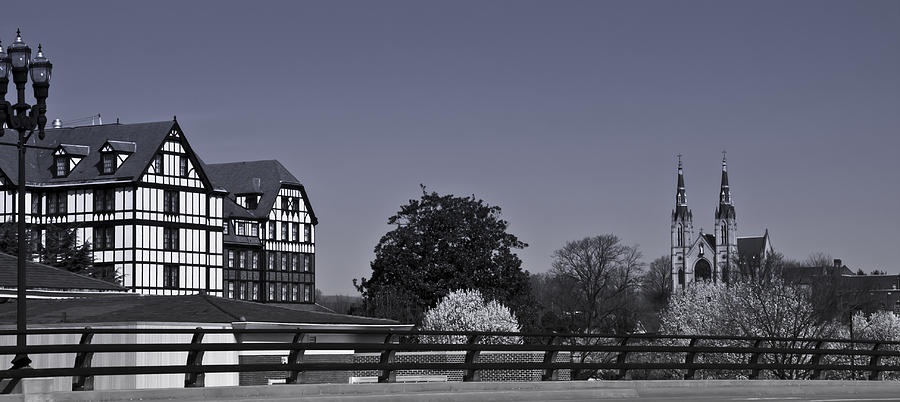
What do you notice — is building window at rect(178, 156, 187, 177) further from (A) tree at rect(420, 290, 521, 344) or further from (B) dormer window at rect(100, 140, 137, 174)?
(A) tree at rect(420, 290, 521, 344)

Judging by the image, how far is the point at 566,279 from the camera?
5886 inches

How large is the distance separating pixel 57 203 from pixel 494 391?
72.4 m

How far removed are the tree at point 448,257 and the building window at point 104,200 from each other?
58.2ft

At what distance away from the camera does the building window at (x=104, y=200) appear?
3420 inches

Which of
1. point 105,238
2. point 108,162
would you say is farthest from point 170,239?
point 108,162

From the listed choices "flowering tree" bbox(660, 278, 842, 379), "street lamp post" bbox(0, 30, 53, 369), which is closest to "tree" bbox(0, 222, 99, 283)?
"flowering tree" bbox(660, 278, 842, 379)

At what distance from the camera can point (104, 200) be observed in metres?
87.2

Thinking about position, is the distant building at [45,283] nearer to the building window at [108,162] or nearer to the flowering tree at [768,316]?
the building window at [108,162]

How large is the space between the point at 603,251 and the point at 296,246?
2067 inches

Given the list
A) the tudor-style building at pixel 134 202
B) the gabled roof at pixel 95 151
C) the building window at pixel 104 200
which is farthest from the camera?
the gabled roof at pixel 95 151

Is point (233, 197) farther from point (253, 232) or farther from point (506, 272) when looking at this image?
point (506, 272)

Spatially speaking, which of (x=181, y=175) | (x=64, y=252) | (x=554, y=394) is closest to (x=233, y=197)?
(x=181, y=175)

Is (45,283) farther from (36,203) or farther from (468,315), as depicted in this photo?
(36,203)

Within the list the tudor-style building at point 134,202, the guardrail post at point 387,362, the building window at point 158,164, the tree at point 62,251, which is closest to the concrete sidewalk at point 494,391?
the guardrail post at point 387,362
